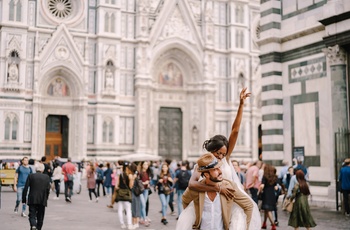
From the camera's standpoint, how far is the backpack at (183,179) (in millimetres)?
13133

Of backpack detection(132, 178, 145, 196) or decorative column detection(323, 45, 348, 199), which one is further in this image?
decorative column detection(323, 45, 348, 199)

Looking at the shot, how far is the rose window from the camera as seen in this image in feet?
109

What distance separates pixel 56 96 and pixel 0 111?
4.14m

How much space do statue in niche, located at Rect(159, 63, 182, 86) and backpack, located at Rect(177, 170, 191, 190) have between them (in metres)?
23.5

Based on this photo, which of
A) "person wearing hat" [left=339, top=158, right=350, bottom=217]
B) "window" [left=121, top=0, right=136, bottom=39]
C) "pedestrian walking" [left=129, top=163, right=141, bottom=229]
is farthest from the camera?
"window" [left=121, top=0, right=136, bottom=39]

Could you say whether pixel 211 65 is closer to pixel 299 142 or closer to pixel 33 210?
pixel 299 142

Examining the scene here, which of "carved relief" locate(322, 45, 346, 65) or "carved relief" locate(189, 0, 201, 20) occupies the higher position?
"carved relief" locate(189, 0, 201, 20)

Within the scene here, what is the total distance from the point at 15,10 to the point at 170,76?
12.1m

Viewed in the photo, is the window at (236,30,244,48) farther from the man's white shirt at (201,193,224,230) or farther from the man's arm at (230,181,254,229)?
the man's white shirt at (201,193,224,230)

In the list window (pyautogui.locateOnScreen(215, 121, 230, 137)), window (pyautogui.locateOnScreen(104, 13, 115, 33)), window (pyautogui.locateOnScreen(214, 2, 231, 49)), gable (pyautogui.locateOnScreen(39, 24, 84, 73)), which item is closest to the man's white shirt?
gable (pyautogui.locateOnScreen(39, 24, 84, 73))

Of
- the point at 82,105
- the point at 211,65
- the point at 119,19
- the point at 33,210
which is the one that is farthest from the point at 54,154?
the point at 33,210

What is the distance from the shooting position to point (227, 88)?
37656mm

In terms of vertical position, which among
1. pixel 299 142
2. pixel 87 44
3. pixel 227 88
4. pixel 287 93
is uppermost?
pixel 87 44

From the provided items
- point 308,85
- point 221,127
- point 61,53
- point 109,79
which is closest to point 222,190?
point 308,85
